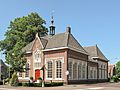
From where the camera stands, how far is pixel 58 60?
147 feet

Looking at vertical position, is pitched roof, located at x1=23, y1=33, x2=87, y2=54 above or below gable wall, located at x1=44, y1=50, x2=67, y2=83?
above

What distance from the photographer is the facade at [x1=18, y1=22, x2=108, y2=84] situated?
44.2 meters

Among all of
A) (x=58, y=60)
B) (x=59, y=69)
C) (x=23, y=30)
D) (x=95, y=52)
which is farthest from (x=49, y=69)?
(x=23, y=30)

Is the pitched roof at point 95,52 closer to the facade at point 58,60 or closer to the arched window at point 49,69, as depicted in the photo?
the facade at point 58,60

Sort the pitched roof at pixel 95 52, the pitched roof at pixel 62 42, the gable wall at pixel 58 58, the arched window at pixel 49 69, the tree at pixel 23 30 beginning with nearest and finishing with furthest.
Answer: the gable wall at pixel 58 58 → the pitched roof at pixel 62 42 → the arched window at pixel 49 69 → the pitched roof at pixel 95 52 → the tree at pixel 23 30

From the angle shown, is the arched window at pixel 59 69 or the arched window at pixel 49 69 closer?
the arched window at pixel 59 69

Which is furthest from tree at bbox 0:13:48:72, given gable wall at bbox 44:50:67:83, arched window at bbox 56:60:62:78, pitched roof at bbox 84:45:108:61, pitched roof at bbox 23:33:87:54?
arched window at bbox 56:60:62:78

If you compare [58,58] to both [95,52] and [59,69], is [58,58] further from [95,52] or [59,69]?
→ [95,52]

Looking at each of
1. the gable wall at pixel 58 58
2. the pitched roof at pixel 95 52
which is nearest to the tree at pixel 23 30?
the pitched roof at pixel 95 52

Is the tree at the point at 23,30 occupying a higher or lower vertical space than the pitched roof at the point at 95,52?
higher

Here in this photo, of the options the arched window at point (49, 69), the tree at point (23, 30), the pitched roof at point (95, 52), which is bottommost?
the arched window at point (49, 69)

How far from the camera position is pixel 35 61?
48719 millimetres

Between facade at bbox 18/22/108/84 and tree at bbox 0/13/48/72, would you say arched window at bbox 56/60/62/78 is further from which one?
tree at bbox 0/13/48/72

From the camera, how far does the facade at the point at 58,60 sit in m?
44.2
